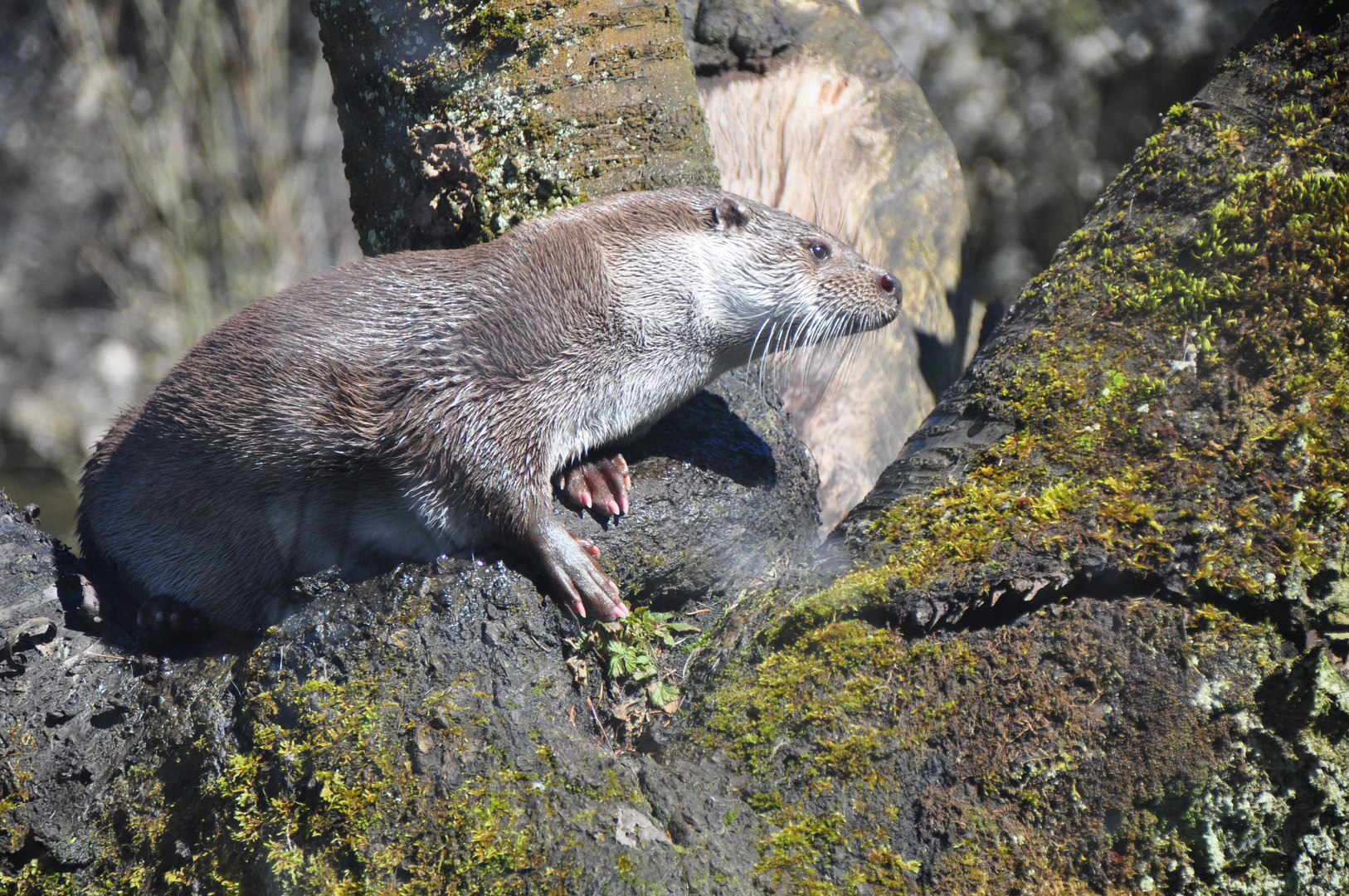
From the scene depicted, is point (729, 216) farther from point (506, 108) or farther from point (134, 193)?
point (134, 193)

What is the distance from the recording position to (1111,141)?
5.84 m

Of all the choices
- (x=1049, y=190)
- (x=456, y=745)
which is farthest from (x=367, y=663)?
(x=1049, y=190)

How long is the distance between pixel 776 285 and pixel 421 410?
1.20 metres

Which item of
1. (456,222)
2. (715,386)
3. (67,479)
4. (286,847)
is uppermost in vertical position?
(456,222)

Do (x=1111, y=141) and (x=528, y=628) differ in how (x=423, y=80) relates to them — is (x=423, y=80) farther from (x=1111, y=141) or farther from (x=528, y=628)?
(x=1111, y=141)

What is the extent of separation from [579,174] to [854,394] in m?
2.01

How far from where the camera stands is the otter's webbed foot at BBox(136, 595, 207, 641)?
8.11ft

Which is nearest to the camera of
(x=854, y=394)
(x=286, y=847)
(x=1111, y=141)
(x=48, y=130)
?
(x=286, y=847)

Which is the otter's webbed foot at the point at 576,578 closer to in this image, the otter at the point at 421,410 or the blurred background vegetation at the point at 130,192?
the otter at the point at 421,410

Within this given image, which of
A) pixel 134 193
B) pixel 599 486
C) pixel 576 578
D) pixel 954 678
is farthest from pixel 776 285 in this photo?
pixel 134 193

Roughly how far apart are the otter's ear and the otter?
0.01m

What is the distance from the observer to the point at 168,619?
8.26 ft

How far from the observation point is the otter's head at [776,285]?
2.83 m

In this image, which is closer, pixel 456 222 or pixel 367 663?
pixel 367 663
